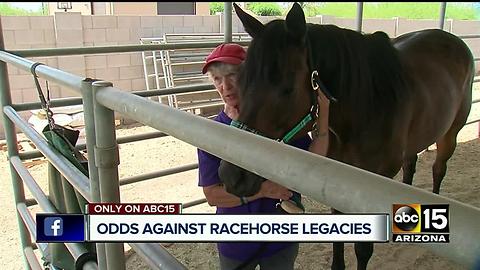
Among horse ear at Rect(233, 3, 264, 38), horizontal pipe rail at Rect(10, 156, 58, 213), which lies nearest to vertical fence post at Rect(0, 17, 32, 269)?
horizontal pipe rail at Rect(10, 156, 58, 213)

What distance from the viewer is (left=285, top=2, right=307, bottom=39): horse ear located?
1.39m

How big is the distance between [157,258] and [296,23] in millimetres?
914

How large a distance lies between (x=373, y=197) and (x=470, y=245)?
88 mm

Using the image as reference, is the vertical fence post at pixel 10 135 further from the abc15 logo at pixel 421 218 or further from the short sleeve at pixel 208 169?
the abc15 logo at pixel 421 218

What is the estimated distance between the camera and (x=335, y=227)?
548mm

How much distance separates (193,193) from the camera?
12.8ft

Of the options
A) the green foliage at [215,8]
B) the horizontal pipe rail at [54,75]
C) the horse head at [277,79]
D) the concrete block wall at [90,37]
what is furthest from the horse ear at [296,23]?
the green foliage at [215,8]

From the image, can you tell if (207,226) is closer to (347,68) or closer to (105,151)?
(105,151)

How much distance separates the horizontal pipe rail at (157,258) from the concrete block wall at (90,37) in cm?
492

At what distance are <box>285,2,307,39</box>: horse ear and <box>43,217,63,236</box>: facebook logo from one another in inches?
35.9

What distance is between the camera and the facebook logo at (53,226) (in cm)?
84

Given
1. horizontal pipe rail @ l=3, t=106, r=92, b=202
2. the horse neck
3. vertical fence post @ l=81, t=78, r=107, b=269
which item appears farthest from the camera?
the horse neck

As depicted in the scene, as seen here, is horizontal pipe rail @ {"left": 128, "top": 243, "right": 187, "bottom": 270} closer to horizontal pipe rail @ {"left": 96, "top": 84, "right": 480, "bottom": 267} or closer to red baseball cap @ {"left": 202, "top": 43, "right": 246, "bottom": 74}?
horizontal pipe rail @ {"left": 96, "top": 84, "right": 480, "bottom": 267}

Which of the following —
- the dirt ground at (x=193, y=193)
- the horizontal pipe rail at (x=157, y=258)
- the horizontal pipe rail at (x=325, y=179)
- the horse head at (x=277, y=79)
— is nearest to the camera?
the horizontal pipe rail at (x=325, y=179)
